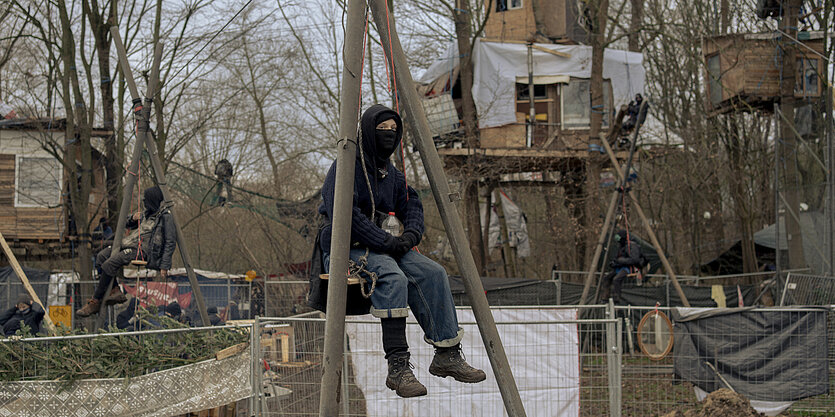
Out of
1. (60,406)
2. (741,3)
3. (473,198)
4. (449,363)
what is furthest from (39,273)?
(449,363)

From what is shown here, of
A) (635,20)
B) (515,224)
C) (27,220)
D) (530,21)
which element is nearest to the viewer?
(530,21)

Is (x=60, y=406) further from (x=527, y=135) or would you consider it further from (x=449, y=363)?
(x=527, y=135)

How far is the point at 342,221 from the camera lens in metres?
4.22

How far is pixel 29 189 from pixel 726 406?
847 inches

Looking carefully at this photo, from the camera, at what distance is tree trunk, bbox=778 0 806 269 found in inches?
733

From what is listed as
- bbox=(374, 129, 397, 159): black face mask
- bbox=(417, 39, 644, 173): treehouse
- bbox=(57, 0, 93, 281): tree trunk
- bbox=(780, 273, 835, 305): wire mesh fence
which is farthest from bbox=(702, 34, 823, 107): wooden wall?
Result: bbox=(374, 129, 397, 159): black face mask

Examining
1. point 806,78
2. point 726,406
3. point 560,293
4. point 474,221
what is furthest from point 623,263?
point 726,406

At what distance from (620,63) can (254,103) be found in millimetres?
13587

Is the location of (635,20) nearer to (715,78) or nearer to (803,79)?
(715,78)

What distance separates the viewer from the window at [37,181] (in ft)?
80.1

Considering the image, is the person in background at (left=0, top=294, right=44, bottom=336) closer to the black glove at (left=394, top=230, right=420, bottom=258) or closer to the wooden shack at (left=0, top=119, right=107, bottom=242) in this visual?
the wooden shack at (left=0, top=119, right=107, bottom=242)

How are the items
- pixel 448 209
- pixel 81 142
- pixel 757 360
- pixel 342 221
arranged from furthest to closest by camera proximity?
pixel 81 142, pixel 757 360, pixel 448 209, pixel 342 221

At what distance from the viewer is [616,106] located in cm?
2217

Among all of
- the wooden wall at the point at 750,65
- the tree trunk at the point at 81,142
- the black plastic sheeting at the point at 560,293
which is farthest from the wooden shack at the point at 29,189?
the wooden wall at the point at 750,65
